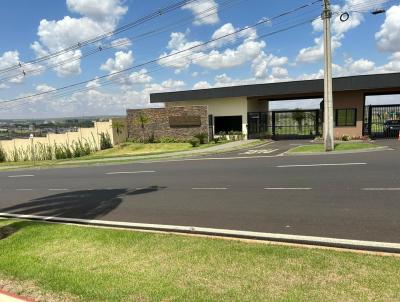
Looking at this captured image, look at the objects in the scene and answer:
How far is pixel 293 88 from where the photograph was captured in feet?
103

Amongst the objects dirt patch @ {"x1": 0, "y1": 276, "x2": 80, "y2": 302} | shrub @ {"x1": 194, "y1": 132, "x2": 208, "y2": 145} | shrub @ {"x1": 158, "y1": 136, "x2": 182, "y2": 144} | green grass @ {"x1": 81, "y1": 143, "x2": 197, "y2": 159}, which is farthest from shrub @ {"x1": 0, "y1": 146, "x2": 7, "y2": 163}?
dirt patch @ {"x1": 0, "y1": 276, "x2": 80, "y2": 302}

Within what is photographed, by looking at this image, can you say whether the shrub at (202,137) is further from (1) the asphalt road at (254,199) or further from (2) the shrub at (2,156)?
(2) the shrub at (2,156)

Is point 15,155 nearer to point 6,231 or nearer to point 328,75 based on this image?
point 328,75

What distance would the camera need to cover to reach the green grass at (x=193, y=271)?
164 inches

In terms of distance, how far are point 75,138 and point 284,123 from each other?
21838mm

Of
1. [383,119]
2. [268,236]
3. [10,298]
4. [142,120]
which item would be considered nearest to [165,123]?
[142,120]

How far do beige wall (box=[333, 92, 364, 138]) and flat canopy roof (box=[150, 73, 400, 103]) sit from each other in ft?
2.78

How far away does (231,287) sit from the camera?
4332 mm

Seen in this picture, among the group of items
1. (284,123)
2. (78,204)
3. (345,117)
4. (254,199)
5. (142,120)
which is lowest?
(78,204)

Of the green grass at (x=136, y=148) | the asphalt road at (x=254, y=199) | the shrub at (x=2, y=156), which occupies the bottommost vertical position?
the shrub at (x=2, y=156)

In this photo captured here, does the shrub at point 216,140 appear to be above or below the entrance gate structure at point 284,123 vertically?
below

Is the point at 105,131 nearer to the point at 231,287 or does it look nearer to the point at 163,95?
the point at 163,95

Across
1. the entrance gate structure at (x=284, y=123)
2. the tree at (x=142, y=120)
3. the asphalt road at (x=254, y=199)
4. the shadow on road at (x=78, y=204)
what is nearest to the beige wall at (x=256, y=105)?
the entrance gate structure at (x=284, y=123)

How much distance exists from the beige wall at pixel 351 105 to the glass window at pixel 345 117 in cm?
23
